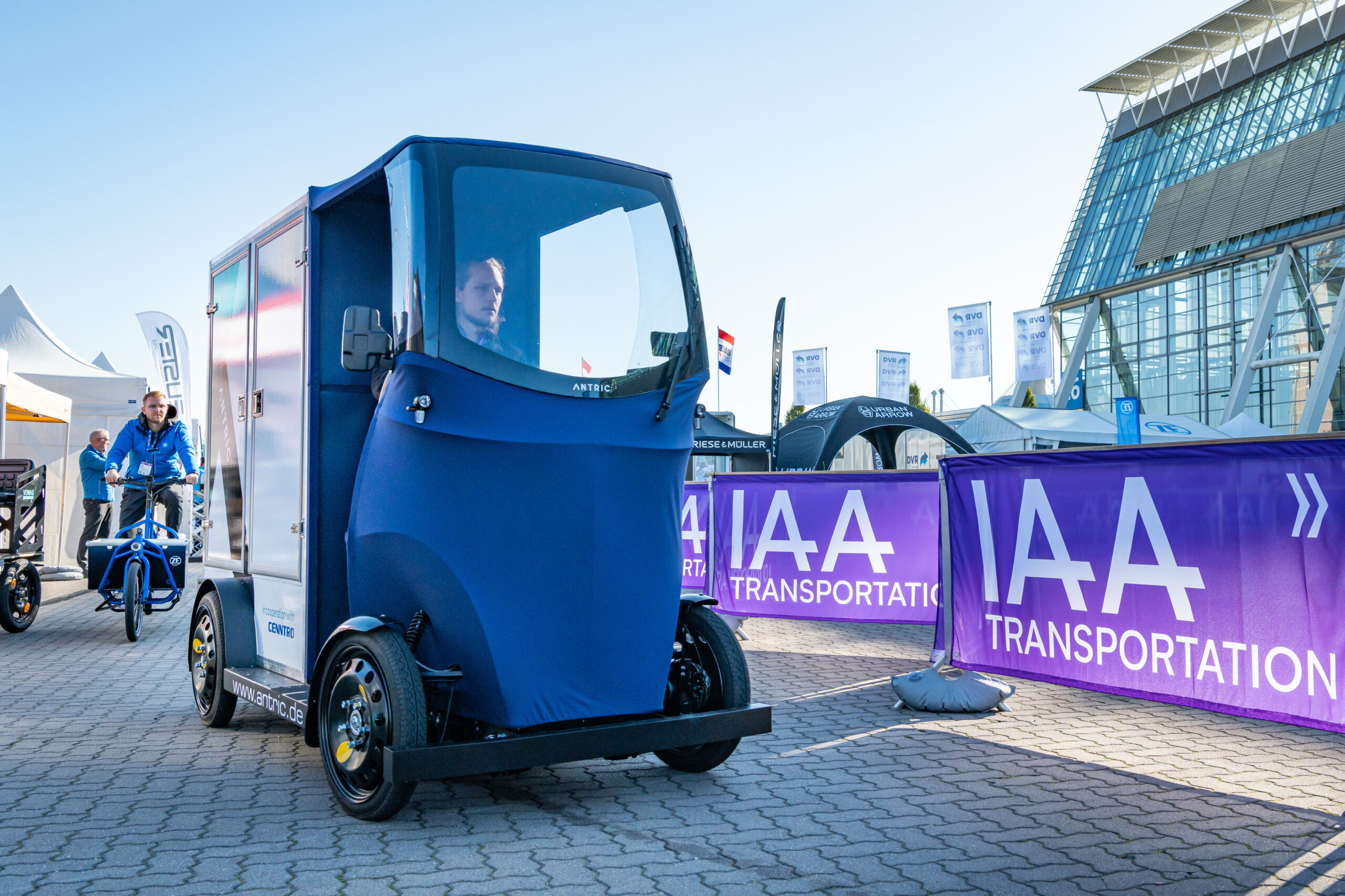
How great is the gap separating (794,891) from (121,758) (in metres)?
3.54

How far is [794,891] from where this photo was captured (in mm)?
3295

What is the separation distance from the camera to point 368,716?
398cm

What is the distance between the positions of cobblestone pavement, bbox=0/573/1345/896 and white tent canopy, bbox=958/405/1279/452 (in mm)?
18366

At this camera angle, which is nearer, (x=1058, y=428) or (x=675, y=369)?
(x=675, y=369)

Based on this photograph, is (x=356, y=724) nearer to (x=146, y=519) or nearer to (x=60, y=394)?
(x=146, y=519)

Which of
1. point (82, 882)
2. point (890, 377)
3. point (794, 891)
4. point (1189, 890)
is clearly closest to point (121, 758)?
point (82, 882)

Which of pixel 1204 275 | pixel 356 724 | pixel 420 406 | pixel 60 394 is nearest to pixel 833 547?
pixel 356 724

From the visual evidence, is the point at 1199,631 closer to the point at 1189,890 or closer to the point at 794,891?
the point at 1189,890

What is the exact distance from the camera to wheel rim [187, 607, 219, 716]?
574cm

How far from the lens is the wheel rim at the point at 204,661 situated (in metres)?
5.74

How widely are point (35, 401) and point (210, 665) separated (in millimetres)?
9372

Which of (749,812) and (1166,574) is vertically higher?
(1166,574)

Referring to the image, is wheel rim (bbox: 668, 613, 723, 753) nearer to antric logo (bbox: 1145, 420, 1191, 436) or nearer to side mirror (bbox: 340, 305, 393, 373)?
side mirror (bbox: 340, 305, 393, 373)

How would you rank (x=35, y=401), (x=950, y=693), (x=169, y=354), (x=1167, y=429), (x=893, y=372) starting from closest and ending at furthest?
(x=950, y=693)
(x=35, y=401)
(x=169, y=354)
(x=1167, y=429)
(x=893, y=372)
